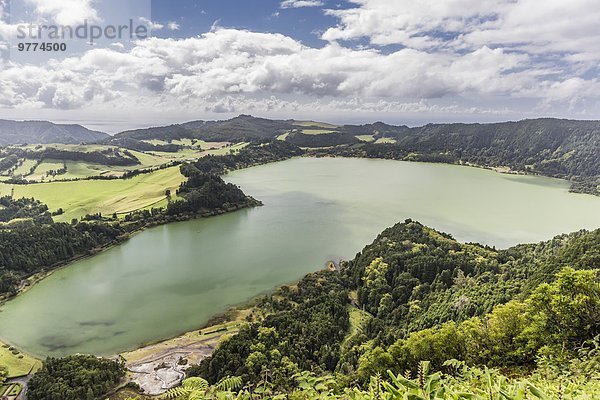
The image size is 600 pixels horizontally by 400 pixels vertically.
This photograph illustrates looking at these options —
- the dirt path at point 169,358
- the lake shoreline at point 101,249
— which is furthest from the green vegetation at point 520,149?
the dirt path at point 169,358

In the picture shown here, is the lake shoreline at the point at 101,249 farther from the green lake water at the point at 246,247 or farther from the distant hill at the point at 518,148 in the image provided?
the distant hill at the point at 518,148

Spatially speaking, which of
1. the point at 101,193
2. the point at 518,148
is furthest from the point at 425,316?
the point at 518,148

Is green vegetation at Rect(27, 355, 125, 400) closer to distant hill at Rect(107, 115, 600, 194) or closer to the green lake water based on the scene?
the green lake water

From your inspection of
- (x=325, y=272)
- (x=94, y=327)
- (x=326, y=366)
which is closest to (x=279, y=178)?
(x=325, y=272)

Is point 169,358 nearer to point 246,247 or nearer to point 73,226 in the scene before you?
point 246,247

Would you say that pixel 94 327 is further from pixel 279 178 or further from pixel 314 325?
pixel 279 178
